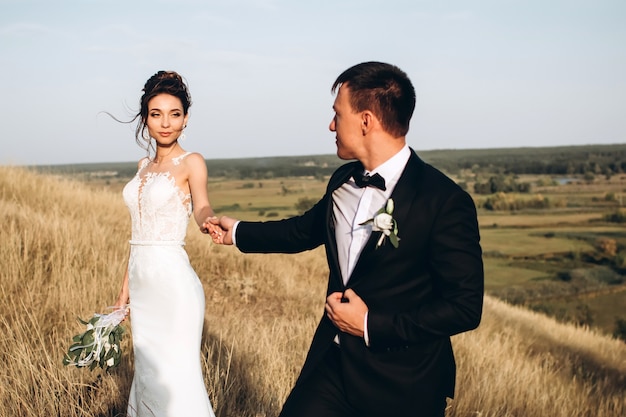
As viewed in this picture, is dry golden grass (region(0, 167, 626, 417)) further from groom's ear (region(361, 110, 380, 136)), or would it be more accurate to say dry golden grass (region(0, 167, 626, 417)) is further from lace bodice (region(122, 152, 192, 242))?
groom's ear (region(361, 110, 380, 136))

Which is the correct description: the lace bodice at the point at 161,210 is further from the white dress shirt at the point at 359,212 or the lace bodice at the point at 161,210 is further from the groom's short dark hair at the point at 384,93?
the groom's short dark hair at the point at 384,93

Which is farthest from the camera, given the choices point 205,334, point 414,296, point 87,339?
point 205,334

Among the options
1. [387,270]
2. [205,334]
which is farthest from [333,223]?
[205,334]

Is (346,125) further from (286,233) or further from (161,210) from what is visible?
(161,210)

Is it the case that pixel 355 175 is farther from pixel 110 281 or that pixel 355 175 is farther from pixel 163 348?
pixel 110 281

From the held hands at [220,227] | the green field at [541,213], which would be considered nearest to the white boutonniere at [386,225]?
the held hands at [220,227]

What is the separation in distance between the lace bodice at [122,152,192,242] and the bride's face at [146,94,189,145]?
160mm

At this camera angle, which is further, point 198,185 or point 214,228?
point 198,185

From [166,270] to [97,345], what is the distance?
664 millimetres

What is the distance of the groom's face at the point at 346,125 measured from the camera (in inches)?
136

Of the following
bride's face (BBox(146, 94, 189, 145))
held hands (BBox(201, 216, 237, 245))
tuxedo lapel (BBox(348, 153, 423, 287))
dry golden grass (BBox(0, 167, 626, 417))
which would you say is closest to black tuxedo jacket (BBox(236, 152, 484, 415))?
tuxedo lapel (BBox(348, 153, 423, 287))

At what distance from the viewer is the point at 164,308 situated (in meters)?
4.42

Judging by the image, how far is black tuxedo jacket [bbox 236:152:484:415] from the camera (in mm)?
3111

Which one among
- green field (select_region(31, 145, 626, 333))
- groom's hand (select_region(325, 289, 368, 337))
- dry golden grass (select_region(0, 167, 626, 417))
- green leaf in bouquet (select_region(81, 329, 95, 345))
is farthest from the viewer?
green field (select_region(31, 145, 626, 333))
